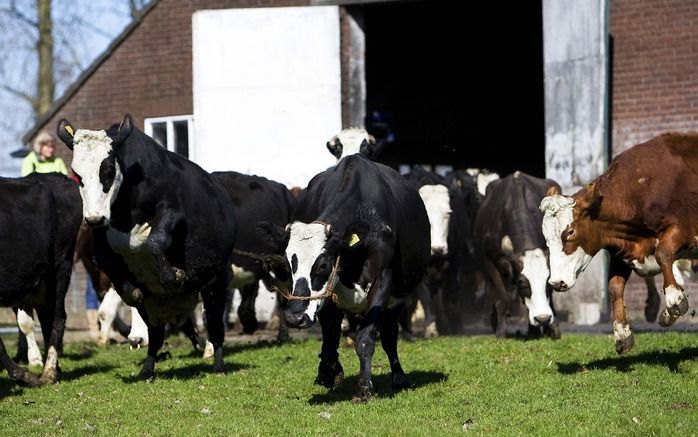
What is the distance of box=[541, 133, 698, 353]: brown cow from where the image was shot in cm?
1159

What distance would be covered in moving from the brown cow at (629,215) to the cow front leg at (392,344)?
1.54m

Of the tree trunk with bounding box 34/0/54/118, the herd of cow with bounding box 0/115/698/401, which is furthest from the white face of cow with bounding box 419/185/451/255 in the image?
the tree trunk with bounding box 34/0/54/118

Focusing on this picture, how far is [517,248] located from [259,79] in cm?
671

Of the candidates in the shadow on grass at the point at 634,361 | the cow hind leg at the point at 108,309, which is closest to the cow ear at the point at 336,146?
the cow hind leg at the point at 108,309

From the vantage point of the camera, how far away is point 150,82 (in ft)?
78.4

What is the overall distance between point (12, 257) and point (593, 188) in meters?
5.68

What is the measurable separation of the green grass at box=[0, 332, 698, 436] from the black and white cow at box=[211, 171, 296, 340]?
6.25ft

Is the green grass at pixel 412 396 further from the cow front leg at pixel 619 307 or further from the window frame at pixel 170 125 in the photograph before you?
the window frame at pixel 170 125

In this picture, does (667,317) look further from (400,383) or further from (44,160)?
(44,160)

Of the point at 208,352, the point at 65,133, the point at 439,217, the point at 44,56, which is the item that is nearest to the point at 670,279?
the point at 65,133

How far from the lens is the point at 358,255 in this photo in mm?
10766

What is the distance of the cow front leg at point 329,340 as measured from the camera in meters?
11.2

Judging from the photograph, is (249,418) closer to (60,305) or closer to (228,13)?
(60,305)

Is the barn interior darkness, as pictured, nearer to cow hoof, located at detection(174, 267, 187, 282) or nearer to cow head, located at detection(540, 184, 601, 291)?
cow hoof, located at detection(174, 267, 187, 282)
